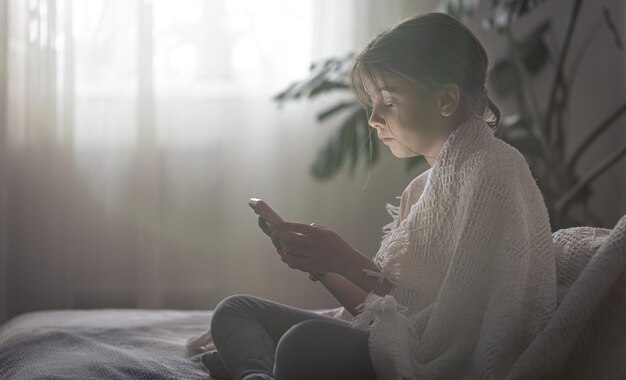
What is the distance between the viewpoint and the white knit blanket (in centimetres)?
94

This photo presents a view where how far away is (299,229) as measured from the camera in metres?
1.04

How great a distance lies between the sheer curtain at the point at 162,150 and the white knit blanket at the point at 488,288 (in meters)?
1.73

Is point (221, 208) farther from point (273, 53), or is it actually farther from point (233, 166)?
point (273, 53)

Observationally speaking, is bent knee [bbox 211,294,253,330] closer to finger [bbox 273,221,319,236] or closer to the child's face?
finger [bbox 273,221,319,236]

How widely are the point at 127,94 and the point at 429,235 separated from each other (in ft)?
6.13

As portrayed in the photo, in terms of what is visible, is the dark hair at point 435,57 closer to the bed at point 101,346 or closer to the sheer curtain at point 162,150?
the bed at point 101,346

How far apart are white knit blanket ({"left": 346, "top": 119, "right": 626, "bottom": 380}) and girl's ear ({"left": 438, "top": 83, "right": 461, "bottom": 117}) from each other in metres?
0.04

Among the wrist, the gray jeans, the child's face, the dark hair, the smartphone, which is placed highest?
the dark hair

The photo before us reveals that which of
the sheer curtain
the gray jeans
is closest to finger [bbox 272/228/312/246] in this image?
the gray jeans

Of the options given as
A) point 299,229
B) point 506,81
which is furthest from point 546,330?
point 506,81

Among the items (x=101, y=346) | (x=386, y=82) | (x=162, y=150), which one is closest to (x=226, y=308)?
(x=101, y=346)

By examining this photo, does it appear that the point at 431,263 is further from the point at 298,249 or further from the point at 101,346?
the point at 101,346

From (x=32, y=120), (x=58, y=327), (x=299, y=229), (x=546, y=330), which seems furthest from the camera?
(x=32, y=120)

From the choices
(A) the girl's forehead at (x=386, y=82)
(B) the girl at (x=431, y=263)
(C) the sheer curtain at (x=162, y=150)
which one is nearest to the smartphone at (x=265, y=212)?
(B) the girl at (x=431, y=263)
